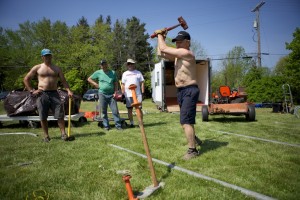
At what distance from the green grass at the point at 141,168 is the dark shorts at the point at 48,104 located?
59 centimetres

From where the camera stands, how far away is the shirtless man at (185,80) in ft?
12.8

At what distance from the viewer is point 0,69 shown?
37219 millimetres

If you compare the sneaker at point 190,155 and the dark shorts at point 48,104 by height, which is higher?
the dark shorts at point 48,104

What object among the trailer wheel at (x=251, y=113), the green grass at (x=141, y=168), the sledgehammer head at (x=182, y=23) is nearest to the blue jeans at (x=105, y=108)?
the green grass at (x=141, y=168)

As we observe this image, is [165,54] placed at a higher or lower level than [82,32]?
lower

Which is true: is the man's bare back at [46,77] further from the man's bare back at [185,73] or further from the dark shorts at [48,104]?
the man's bare back at [185,73]

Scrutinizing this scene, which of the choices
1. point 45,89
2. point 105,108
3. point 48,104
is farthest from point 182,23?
point 48,104

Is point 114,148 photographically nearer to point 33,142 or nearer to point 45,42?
point 33,142

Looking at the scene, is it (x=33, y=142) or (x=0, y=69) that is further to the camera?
(x=0, y=69)

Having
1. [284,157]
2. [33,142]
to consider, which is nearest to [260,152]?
[284,157]

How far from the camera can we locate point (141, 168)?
3.36 m

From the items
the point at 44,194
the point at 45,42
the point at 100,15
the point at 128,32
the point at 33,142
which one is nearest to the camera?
the point at 44,194

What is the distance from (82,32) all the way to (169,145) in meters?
36.8

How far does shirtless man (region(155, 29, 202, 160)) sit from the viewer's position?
3.91 meters
